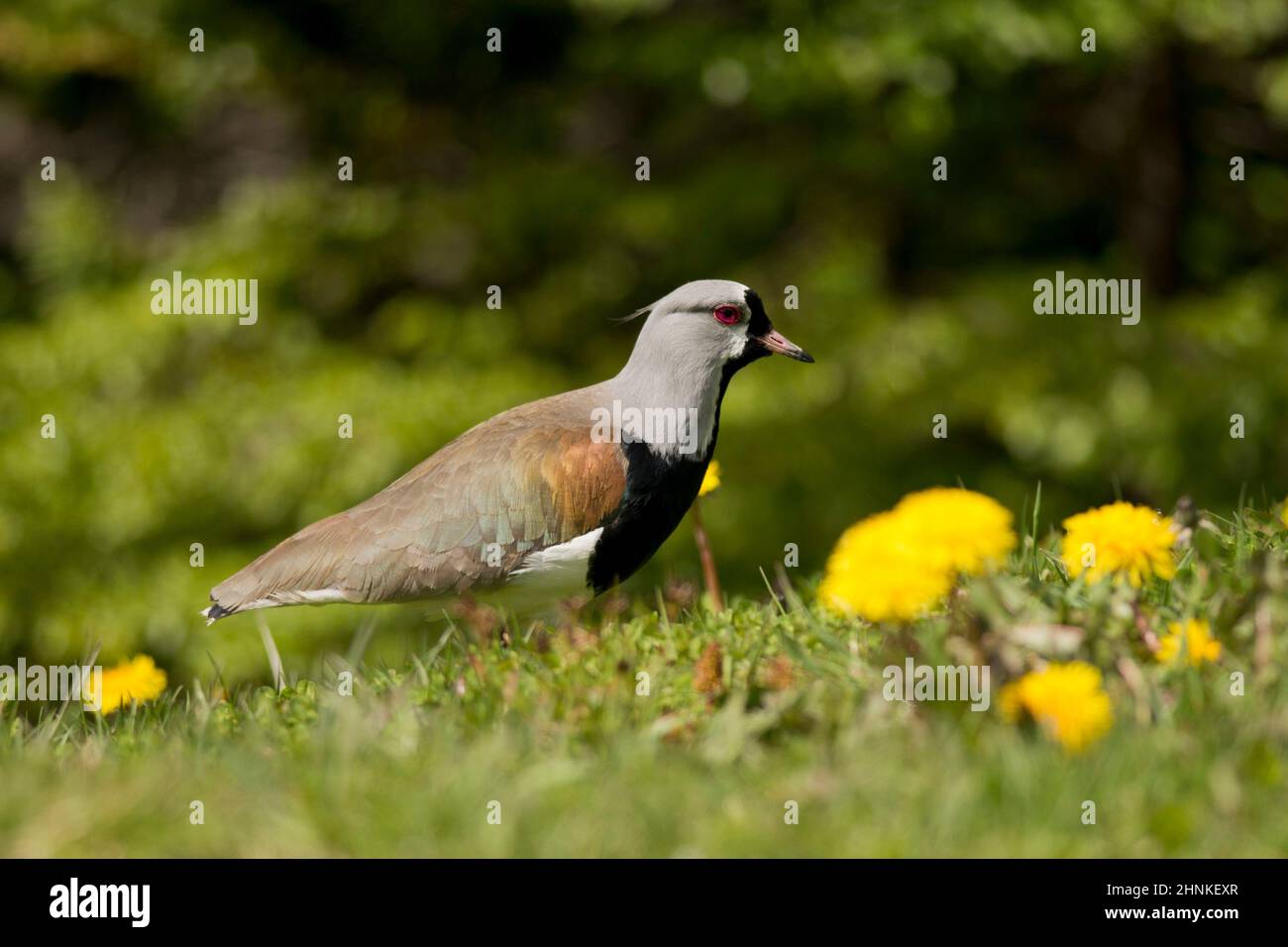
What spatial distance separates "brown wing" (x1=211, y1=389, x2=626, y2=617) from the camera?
498 cm

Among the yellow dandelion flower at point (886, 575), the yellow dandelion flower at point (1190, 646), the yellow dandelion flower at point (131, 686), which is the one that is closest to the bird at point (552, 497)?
the yellow dandelion flower at point (131, 686)

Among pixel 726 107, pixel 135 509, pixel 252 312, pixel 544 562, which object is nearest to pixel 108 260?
pixel 252 312

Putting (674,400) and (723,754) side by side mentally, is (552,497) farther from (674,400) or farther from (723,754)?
(723,754)

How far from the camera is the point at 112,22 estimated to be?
1026 centimetres

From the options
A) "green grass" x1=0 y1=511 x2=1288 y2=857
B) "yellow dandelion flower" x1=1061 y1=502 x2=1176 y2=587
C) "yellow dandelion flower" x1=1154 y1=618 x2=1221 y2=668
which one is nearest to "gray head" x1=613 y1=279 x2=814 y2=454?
"green grass" x1=0 y1=511 x2=1288 y2=857

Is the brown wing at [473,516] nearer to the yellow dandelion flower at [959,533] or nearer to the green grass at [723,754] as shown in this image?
the green grass at [723,754]

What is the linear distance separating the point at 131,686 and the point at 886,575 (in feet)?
7.32

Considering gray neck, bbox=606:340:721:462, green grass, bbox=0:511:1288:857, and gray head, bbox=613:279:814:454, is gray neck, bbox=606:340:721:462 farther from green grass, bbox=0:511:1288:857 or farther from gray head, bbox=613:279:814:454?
green grass, bbox=0:511:1288:857

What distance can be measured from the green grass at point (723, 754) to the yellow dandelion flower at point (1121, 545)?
8 centimetres

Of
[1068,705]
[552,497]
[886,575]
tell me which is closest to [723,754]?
[886,575]

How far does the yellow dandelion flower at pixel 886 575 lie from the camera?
3613mm

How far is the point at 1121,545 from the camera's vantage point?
157 inches
